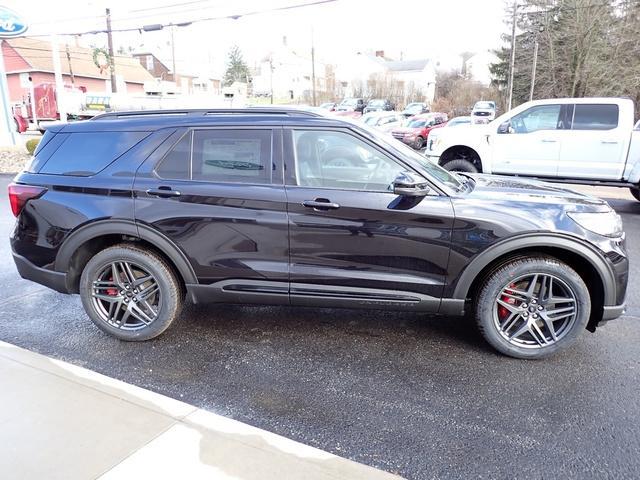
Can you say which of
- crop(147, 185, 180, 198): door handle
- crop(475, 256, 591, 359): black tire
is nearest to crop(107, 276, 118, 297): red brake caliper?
crop(147, 185, 180, 198): door handle

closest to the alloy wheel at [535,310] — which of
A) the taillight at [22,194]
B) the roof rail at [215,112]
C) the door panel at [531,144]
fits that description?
the roof rail at [215,112]

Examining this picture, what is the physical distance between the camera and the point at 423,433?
267 centimetres

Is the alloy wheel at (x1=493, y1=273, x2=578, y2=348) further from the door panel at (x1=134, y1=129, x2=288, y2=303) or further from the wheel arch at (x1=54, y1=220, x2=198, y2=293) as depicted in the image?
the wheel arch at (x1=54, y1=220, x2=198, y2=293)

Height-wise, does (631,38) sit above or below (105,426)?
above

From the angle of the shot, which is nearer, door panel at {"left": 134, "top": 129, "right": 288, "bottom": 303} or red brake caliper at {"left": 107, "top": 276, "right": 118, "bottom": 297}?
door panel at {"left": 134, "top": 129, "right": 288, "bottom": 303}

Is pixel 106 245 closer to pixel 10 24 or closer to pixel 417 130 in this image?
pixel 10 24

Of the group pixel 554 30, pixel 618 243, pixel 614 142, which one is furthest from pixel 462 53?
pixel 618 243

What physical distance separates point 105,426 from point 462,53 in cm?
9436

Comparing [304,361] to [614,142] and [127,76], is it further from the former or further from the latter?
[127,76]

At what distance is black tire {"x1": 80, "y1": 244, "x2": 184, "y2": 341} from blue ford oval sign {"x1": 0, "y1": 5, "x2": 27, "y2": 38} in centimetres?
1755

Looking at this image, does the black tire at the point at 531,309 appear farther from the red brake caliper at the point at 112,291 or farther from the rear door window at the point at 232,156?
the red brake caliper at the point at 112,291

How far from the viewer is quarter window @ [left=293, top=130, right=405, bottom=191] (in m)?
3.41

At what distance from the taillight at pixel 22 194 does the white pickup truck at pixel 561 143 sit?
7.78 meters

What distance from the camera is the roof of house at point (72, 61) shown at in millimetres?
38906
